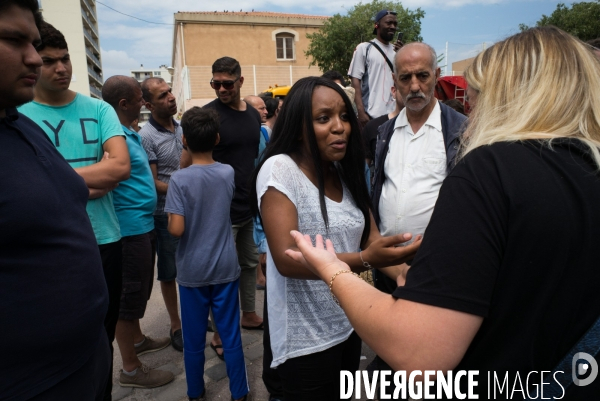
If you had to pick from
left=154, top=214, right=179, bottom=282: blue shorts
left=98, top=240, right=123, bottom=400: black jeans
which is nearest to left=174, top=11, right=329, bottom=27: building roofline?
left=154, top=214, right=179, bottom=282: blue shorts

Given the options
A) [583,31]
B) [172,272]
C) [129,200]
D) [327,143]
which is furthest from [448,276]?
[583,31]

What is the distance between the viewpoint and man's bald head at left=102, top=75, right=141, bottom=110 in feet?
10.5

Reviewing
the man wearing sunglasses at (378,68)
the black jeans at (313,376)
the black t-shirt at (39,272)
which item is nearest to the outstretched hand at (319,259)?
the black jeans at (313,376)

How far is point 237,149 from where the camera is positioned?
3.61 metres

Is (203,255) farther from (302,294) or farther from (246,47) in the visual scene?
(246,47)

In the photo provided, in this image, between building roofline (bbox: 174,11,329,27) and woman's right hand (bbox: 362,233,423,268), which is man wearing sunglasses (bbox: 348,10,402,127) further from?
building roofline (bbox: 174,11,329,27)

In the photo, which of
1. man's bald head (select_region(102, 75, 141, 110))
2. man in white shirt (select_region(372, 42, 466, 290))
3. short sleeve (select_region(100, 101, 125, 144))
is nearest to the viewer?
short sleeve (select_region(100, 101, 125, 144))

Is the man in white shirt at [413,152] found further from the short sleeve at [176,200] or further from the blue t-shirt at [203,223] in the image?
the short sleeve at [176,200]

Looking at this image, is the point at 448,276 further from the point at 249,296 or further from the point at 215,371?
the point at 249,296

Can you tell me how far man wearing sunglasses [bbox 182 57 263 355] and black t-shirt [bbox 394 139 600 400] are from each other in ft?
9.12

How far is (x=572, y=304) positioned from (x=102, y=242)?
2.32 metres

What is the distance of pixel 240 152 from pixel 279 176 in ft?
6.60

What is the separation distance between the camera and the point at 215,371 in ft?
9.92

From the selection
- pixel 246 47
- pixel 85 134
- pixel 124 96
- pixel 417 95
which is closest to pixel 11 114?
pixel 85 134
